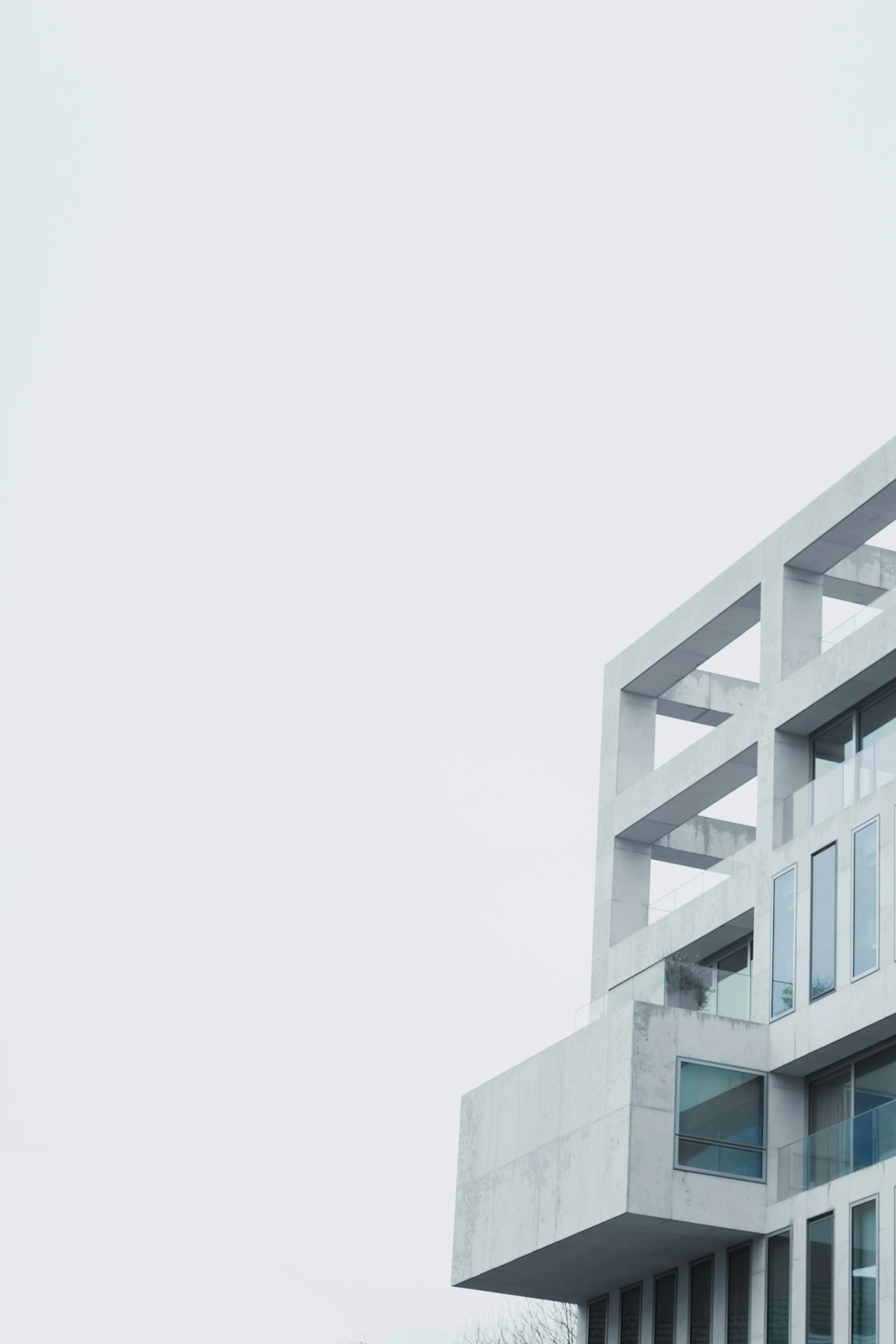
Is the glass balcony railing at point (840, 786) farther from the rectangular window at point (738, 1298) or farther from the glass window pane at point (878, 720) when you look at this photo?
the rectangular window at point (738, 1298)

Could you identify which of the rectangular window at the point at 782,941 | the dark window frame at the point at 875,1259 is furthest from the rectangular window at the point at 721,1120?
the dark window frame at the point at 875,1259

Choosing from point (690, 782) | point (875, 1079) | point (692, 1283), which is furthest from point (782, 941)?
point (692, 1283)

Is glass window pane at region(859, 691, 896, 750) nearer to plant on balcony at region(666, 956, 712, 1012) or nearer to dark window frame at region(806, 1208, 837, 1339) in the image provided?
plant on balcony at region(666, 956, 712, 1012)

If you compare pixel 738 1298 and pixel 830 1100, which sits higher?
pixel 830 1100

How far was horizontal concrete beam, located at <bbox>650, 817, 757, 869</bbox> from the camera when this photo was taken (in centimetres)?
4606

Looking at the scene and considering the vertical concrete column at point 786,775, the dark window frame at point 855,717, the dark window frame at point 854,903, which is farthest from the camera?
the vertical concrete column at point 786,775

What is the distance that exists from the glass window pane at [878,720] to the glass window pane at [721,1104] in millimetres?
6507

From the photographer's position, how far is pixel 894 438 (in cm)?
3797

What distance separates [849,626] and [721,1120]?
9.31 metres

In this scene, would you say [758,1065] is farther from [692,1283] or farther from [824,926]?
[692,1283]

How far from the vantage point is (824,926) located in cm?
3622

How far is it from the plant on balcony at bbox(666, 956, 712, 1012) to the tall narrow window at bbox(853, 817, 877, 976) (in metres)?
3.68

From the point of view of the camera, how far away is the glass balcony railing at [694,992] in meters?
37.8

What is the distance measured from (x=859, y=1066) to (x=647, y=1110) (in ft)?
12.5
